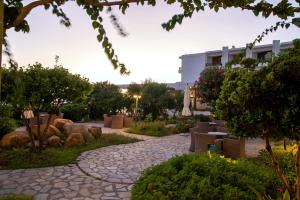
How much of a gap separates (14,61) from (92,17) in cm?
41

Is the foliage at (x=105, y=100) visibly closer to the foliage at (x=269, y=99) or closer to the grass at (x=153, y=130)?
the grass at (x=153, y=130)

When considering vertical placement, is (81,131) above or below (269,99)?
below

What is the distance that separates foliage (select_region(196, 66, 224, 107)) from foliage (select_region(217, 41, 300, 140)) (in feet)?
43.3

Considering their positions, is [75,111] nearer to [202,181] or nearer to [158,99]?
[158,99]

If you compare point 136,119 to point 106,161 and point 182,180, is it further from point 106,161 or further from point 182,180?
point 182,180

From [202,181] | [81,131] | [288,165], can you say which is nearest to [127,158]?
[81,131]

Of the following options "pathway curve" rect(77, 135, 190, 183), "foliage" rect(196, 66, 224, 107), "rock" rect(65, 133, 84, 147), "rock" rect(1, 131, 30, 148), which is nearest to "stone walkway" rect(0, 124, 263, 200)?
"pathway curve" rect(77, 135, 190, 183)

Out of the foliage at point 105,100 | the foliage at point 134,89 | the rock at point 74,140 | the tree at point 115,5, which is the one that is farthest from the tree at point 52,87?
the foliage at point 134,89

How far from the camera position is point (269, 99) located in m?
2.89

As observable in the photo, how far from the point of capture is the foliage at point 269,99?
9.02 feet

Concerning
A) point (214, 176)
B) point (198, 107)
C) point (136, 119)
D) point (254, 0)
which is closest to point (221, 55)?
point (198, 107)

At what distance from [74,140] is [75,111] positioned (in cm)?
998

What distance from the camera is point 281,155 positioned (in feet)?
23.6

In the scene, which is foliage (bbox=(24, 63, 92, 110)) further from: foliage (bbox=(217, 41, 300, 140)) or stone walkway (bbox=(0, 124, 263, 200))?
foliage (bbox=(217, 41, 300, 140))
